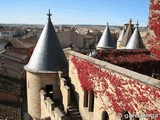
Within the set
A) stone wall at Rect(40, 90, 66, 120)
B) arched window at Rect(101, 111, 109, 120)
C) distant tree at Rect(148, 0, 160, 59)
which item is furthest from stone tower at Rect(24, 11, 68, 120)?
distant tree at Rect(148, 0, 160, 59)

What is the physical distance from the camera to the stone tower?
17234 millimetres

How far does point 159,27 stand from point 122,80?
823 centimetres

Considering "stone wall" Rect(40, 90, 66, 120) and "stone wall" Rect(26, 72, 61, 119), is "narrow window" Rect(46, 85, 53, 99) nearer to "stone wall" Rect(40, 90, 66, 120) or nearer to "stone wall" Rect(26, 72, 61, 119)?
"stone wall" Rect(26, 72, 61, 119)

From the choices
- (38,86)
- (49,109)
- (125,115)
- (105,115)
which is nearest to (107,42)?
(38,86)

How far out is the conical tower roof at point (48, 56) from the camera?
56.6 feet

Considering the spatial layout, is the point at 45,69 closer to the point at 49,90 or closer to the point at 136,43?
the point at 49,90

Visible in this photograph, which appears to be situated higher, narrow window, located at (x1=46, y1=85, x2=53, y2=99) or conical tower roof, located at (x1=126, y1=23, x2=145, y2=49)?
conical tower roof, located at (x1=126, y1=23, x2=145, y2=49)

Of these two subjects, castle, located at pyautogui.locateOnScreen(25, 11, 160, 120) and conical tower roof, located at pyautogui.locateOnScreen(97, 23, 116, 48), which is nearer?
castle, located at pyautogui.locateOnScreen(25, 11, 160, 120)

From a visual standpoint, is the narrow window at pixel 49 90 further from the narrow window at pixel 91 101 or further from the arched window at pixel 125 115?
the arched window at pixel 125 115

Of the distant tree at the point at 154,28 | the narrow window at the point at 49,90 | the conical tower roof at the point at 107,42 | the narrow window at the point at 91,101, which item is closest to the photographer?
the narrow window at the point at 91,101

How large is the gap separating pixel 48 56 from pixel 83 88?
4.47 m

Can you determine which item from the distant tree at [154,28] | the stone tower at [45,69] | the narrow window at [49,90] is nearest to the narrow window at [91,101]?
the stone tower at [45,69]

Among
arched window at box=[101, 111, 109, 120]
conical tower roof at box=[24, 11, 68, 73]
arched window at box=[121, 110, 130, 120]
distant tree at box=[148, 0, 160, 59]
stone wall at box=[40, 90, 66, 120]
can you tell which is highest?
distant tree at box=[148, 0, 160, 59]

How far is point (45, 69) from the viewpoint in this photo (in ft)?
56.2
